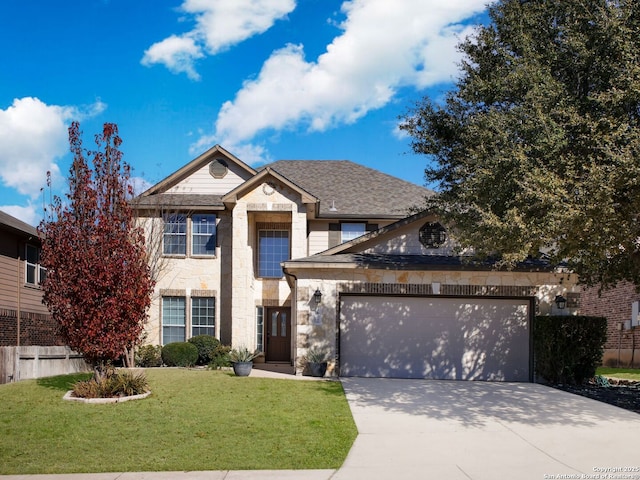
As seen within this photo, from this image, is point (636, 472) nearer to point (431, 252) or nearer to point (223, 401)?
point (223, 401)

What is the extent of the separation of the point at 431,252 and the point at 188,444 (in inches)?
459

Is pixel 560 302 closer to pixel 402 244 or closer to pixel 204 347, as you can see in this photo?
pixel 402 244

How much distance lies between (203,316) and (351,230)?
6.50m

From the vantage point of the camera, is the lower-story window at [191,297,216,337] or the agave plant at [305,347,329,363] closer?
the agave plant at [305,347,329,363]

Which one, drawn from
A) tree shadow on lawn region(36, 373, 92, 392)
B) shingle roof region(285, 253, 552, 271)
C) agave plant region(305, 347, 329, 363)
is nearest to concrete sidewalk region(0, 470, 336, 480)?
tree shadow on lawn region(36, 373, 92, 392)

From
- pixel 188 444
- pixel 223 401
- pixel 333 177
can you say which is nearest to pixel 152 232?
pixel 333 177

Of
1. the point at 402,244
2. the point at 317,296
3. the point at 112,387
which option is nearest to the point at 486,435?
the point at 112,387

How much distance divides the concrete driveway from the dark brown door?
9.23 m

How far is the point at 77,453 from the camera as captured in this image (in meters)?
9.30

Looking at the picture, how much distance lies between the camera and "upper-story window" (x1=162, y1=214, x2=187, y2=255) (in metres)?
24.2

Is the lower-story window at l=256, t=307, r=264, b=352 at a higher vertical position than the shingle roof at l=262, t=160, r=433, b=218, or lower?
lower

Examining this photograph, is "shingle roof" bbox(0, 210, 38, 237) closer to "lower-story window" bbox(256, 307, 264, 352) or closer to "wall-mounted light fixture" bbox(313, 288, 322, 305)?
"lower-story window" bbox(256, 307, 264, 352)

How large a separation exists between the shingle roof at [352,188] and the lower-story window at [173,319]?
644 centimetres

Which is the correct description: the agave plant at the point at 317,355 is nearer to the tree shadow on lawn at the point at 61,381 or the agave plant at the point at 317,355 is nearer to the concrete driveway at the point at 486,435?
the concrete driveway at the point at 486,435
